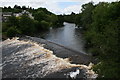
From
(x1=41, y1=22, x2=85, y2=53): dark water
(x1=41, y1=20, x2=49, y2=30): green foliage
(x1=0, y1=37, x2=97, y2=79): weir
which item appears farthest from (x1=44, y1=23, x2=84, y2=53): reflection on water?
(x1=41, y1=20, x2=49, y2=30): green foliage

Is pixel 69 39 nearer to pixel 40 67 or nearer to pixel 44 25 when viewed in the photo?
pixel 40 67

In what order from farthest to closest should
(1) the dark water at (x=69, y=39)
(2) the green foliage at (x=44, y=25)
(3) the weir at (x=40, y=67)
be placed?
(2) the green foliage at (x=44, y=25) < (1) the dark water at (x=69, y=39) < (3) the weir at (x=40, y=67)

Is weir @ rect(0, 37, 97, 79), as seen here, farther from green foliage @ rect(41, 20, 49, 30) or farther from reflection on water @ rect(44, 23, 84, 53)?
green foliage @ rect(41, 20, 49, 30)

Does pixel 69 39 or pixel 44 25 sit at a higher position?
pixel 44 25

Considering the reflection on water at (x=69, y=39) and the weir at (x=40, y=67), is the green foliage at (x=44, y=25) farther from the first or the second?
the weir at (x=40, y=67)

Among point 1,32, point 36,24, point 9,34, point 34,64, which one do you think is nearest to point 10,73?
point 34,64

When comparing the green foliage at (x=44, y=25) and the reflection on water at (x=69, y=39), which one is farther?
the green foliage at (x=44, y=25)

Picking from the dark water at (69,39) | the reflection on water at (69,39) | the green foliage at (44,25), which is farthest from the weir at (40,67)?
the green foliage at (44,25)

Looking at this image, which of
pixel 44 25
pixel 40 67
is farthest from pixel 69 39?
pixel 44 25

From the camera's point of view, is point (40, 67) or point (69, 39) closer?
point (40, 67)

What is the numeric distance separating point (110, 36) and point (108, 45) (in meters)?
0.49

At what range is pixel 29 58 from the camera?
60.0ft

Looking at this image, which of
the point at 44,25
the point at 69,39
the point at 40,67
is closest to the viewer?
the point at 40,67

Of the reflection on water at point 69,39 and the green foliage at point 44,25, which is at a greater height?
the green foliage at point 44,25
